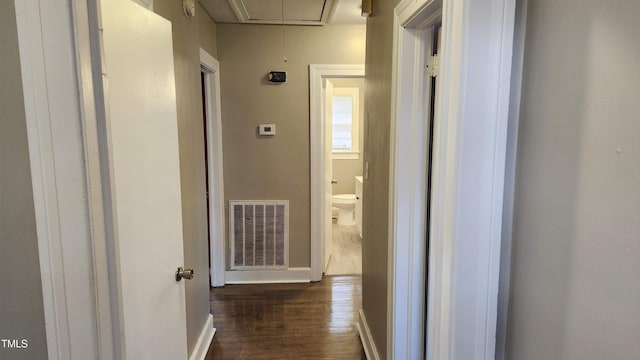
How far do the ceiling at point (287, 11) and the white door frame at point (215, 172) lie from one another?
420 mm

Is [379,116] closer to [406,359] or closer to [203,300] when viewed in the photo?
[406,359]

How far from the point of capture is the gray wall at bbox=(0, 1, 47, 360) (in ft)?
2.19

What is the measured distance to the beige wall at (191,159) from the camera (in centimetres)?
205

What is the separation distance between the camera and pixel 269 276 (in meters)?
3.74

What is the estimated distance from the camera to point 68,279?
0.71 metres

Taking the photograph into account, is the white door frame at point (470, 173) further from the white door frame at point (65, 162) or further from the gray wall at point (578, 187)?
the white door frame at point (65, 162)

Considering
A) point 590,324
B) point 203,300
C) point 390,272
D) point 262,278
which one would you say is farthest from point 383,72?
point 262,278

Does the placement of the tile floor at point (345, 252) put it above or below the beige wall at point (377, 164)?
below

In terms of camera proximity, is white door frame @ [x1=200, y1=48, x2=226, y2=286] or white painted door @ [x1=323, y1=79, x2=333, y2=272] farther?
white painted door @ [x1=323, y1=79, x2=333, y2=272]

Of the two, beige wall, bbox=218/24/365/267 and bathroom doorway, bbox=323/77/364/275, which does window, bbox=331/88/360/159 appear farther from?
beige wall, bbox=218/24/365/267

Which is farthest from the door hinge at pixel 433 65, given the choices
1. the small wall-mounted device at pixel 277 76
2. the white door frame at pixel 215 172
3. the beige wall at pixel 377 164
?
the white door frame at pixel 215 172

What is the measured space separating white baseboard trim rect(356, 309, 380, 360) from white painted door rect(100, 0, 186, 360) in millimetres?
1195

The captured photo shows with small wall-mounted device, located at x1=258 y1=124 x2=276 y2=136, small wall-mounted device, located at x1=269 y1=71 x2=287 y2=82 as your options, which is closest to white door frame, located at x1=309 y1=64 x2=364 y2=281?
small wall-mounted device, located at x1=269 y1=71 x2=287 y2=82

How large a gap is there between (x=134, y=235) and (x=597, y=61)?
4.05 feet
